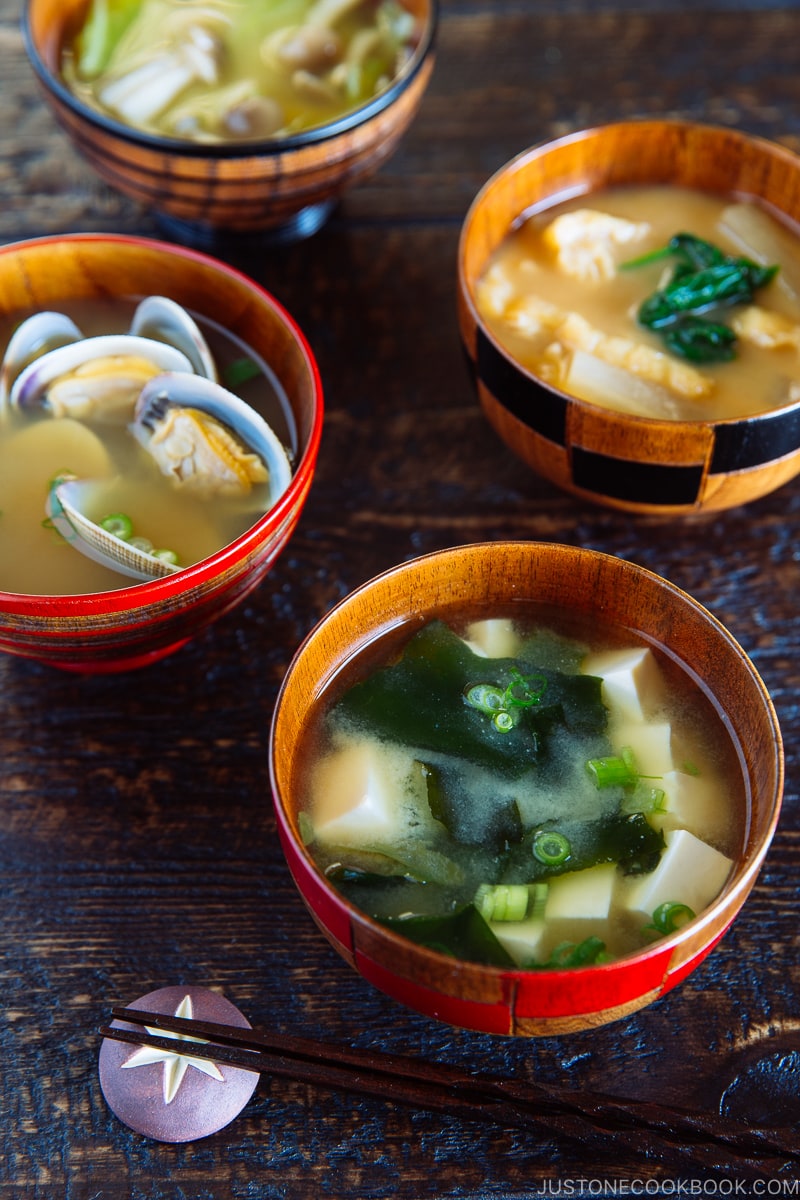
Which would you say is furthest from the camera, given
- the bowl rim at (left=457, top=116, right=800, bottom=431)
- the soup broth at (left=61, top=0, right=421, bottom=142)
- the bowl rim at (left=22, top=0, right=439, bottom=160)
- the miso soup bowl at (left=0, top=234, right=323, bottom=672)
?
the soup broth at (left=61, top=0, right=421, bottom=142)

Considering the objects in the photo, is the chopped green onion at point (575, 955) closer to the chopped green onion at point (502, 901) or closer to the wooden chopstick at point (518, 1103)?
the chopped green onion at point (502, 901)

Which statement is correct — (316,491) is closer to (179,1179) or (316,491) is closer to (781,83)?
(179,1179)

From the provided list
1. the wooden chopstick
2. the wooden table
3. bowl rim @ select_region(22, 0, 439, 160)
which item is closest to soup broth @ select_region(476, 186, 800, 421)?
the wooden table

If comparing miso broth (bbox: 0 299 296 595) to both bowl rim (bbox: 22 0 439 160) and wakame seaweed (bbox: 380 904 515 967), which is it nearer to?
bowl rim (bbox: 22 0 439 160)

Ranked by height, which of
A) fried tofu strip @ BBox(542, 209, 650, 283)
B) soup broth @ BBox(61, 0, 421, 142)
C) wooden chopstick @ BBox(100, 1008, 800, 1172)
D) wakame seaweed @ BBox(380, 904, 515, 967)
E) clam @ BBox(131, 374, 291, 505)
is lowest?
wooden chopstick @ BBox(100, 1008, 800, 1172)

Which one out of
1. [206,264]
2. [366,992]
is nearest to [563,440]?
[206,264]

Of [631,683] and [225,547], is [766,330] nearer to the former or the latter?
[631,683]

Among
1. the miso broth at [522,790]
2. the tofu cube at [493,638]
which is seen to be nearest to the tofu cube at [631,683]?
the miso broth at [522,790]
